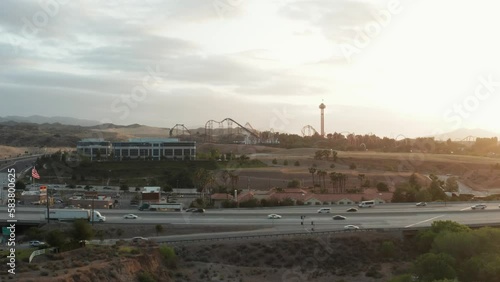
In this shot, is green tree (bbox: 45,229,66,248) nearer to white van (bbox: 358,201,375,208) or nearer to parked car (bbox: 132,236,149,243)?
parked car (bbox: 132,236,149,243)

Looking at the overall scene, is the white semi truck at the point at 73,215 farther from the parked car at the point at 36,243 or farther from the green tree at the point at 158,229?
the parked car at the point at 36,243

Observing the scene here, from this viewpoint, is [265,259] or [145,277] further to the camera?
[265,259]

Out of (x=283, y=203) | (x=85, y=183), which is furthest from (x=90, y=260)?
(x=85, y=183)

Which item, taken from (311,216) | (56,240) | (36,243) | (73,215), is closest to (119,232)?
(73,215)

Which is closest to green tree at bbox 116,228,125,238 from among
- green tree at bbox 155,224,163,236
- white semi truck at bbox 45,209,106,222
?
green tree at bbox 155,224,163,236

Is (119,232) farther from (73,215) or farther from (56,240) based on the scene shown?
(56,240)

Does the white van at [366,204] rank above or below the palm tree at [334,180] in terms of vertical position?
below

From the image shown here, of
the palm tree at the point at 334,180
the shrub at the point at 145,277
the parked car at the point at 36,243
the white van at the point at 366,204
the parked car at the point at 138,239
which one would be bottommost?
the shrub at the point at 145,277

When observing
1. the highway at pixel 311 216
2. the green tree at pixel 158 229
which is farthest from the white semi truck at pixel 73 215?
the green tree at pixel 158 229
